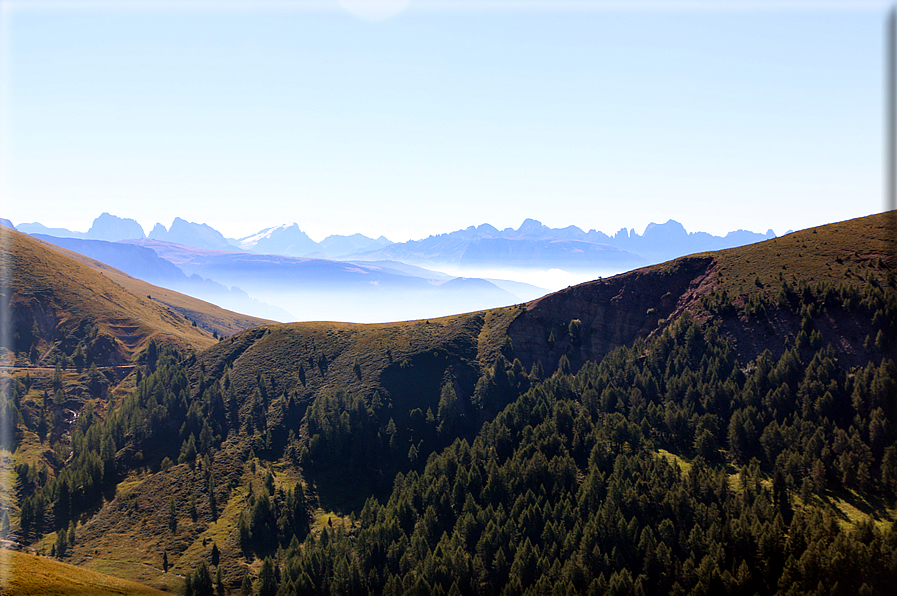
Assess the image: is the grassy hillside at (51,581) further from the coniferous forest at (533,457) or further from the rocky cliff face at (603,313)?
the rocky cliff face at (603,313)

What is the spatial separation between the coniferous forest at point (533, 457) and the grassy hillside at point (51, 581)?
2004cm

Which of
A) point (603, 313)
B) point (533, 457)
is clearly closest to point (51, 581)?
point (533, 457)

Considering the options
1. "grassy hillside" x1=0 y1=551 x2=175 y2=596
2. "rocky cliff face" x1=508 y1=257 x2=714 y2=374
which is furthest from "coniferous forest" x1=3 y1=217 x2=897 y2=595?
"grassy hillside" x1=0 y1=551 x2=175 y2=596

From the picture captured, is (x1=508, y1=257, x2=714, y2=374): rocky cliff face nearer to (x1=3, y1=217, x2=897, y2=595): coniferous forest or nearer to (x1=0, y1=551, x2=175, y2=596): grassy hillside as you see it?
(x1=3, y1=217, x2=897, y2=595): coniferous forest

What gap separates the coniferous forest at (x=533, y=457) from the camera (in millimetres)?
97275

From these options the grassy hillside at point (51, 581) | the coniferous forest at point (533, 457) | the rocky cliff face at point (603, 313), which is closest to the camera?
the grassy hillside at point (51, 581)

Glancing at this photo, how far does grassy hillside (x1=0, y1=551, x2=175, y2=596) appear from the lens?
2894 inches

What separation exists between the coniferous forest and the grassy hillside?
2004 cm

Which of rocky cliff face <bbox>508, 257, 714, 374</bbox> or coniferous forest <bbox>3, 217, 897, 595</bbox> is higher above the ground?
rocky cliff face <bbox>508, 257, 714, 374</bbox>

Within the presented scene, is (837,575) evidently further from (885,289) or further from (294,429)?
(294,429)

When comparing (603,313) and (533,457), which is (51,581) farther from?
(603,313)

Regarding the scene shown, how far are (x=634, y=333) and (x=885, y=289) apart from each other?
69.2 m

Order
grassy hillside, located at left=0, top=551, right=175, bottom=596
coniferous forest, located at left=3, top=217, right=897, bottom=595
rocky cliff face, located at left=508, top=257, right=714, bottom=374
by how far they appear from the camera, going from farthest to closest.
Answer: rocky cliff face, located at left=508, top=257, right=714, bottom=374
coniferous forest, located at left=3, top=217, right=897, bottom=595
grassy hillside, located at left=0, top=551, right=175, bottom=596

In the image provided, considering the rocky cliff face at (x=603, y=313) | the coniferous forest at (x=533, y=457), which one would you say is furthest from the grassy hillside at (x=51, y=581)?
the rocky cliff face at (x=603, y=313)
